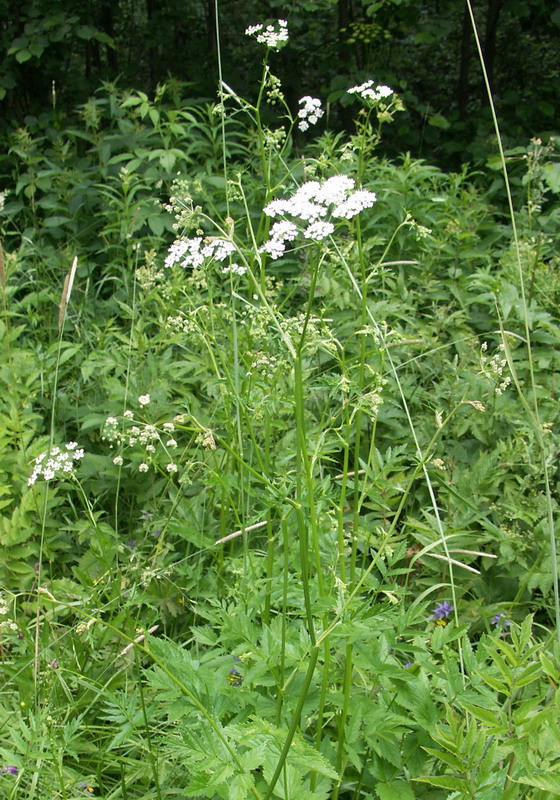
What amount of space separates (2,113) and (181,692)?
18.2 ft

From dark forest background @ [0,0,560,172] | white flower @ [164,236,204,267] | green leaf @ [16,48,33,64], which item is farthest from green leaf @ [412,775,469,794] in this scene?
green leaf @ [16,48,33,64]

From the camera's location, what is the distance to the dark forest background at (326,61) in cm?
525

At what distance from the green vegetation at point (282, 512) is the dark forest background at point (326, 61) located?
4.12 ft

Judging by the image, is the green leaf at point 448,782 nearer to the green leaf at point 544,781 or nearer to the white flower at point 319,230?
the green leaf at point 544,781

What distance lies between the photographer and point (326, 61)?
19.5 ft

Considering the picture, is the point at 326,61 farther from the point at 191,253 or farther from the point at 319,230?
the point at 319,230

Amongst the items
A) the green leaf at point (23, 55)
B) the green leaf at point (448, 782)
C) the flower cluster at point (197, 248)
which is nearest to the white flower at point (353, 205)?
the flower cluster at point (197, 248)

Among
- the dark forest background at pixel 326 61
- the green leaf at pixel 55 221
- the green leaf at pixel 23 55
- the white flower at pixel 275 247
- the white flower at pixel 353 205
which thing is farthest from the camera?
the dark forest background at pixel 326 61

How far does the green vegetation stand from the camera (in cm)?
122

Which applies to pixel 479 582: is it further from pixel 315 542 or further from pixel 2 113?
pixel 2 113

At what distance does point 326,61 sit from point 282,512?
18.2 ft

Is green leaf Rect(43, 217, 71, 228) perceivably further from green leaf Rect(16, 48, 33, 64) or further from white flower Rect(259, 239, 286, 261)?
white flower Rect(259, 239, 286, 261)

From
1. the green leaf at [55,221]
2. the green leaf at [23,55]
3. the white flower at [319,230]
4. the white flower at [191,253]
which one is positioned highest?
the white flower at [319,230]

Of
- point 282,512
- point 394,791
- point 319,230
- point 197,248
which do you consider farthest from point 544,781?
point 197,248
